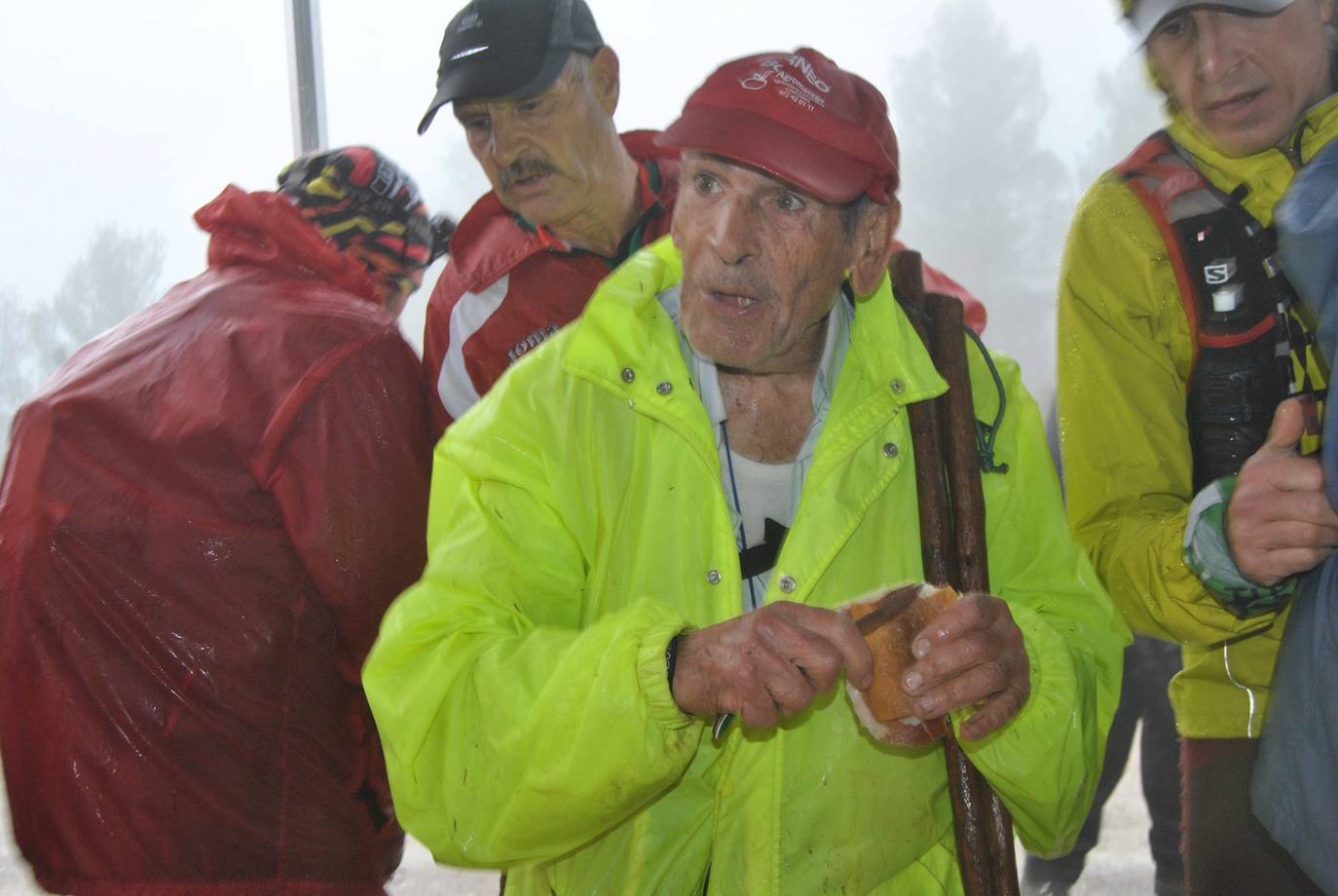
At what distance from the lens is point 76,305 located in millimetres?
4312

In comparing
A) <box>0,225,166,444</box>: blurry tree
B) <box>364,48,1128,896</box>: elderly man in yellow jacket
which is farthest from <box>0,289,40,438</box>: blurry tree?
<box>364,48,1128,896</box>: elderly man in yellow jacket

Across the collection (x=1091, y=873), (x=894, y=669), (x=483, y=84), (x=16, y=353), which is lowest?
(x=1091, y=873)

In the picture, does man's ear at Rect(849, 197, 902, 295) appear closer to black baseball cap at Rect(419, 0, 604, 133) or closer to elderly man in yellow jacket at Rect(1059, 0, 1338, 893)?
elderly man in yellow jacket at Rect(1059, 0, 1338, 893)

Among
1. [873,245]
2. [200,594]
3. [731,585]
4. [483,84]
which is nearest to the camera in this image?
[731,585]

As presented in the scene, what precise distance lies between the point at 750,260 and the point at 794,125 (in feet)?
0.61

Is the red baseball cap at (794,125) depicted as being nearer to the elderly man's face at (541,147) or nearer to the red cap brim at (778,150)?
the red cap brim at (778,150)

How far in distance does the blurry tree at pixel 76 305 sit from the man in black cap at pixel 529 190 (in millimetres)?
2048

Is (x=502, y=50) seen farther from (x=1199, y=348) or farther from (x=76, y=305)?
(x=76, y=305)

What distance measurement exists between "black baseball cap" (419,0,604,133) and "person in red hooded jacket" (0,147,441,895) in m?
0.63

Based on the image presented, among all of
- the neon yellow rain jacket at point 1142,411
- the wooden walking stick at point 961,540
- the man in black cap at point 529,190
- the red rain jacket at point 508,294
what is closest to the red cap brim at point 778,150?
the wooden walking stick at point 961,540

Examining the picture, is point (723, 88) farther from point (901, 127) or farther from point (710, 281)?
point (901, 127)

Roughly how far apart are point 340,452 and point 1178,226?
1.34 meters

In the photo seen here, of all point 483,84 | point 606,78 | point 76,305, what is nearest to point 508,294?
point 483,84

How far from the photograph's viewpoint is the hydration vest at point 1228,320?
1.86 metres
